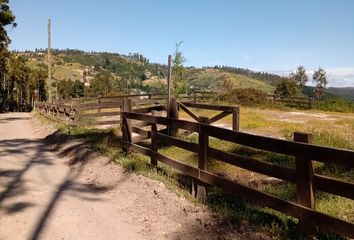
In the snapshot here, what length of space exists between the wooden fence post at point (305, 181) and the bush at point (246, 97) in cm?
3158

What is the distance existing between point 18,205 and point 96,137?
7.54 m

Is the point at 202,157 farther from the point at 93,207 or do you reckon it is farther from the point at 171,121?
the point at 93,207

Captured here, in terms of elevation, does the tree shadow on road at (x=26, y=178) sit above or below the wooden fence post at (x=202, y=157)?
Answer: below

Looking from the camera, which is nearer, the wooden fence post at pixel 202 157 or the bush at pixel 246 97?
the wooden fence post at pixel 202 157

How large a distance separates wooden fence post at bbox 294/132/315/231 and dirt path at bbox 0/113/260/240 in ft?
2.36

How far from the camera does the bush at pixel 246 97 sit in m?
36.8

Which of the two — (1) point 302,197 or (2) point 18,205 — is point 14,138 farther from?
(1) point 302,197

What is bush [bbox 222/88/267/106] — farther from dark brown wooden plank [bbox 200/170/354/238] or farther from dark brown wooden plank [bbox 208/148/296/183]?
dark brown wooden plank [bbox 200/170/354/238]

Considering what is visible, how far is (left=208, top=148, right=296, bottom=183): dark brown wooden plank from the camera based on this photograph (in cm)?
508

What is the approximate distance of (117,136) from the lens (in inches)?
576

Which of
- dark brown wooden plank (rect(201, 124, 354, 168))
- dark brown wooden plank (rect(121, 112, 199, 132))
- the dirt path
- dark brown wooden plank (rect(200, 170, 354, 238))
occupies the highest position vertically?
dark brown wooden plank (rect(121, 112, 199, 132))

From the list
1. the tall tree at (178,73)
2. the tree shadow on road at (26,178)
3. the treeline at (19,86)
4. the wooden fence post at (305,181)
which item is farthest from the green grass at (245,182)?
the treeline at (19,86)

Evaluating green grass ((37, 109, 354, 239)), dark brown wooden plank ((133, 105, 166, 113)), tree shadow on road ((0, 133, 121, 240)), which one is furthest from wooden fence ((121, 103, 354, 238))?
dark brown wooden plank ((133, 105, 166, 113))

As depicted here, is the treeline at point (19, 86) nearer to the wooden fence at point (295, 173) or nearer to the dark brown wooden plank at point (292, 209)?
the wooden fence at point (295, 173)
